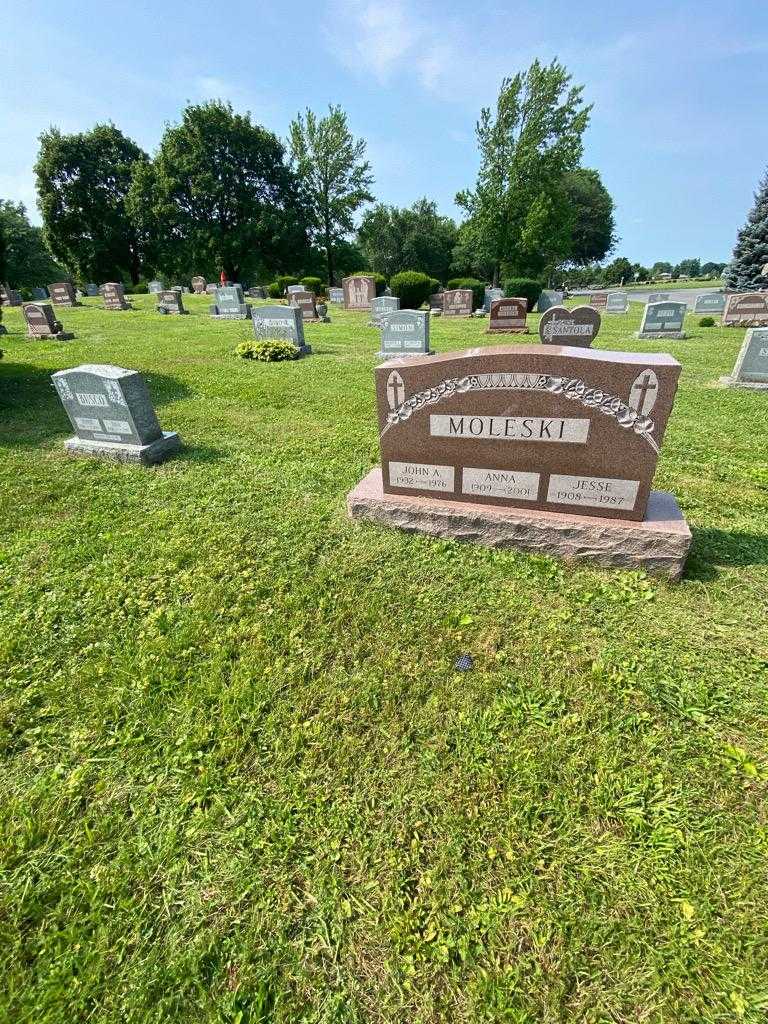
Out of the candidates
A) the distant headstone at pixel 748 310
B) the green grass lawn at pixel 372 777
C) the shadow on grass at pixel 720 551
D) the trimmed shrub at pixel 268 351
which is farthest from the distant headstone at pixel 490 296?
the shadow on grass at pixel 720 551

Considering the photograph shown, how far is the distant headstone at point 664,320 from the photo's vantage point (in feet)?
46.3

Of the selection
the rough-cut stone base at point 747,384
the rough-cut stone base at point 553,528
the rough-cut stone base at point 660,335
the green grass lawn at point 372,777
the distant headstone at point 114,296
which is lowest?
the rough-cut stone base at point 660,335

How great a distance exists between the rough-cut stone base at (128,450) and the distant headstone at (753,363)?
31.9 feet

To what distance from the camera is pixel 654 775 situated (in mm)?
2068

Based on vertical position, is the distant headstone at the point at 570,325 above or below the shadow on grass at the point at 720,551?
above

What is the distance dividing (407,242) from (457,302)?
1283 inches

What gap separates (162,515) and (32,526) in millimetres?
1167

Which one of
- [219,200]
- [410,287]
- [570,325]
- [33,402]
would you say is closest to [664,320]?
[570,325]

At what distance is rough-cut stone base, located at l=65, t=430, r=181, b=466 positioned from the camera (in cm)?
529

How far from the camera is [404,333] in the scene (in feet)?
36.9

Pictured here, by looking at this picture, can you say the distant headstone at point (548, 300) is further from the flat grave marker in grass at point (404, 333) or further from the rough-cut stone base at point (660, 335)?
the flat grave marker in grass at point (404, 333)

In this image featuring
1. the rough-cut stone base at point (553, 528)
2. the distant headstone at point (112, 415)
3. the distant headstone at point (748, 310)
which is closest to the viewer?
the rough-cut stone base at point (553, 528)

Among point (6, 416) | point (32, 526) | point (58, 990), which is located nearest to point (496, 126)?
point (6, 416)

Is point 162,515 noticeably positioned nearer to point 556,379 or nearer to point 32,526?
point 32,526
